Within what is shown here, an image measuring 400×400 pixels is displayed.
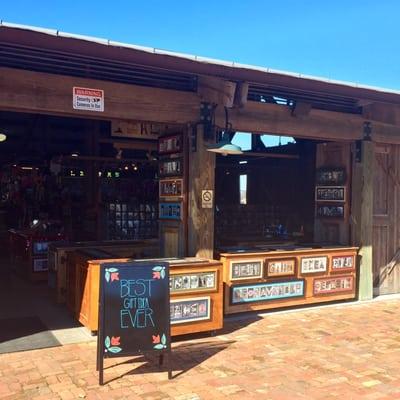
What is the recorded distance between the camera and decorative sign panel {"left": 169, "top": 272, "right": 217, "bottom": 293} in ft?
20.0

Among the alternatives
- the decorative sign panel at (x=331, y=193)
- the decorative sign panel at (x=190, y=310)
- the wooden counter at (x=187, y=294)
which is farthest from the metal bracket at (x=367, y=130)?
the decorative sign panel at (x=190, y=310)

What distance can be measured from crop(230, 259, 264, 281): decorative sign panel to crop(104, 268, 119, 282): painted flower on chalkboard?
2.60 m

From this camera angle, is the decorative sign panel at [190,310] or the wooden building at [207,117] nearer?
the wooden building at [207,117]

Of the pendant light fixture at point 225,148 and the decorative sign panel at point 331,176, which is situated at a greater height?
the pendant light fixture at point 225,148

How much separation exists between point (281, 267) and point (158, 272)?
10.1 feet

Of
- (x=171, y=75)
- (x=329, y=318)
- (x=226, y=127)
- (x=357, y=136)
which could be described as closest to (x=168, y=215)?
(x=226, y=127)

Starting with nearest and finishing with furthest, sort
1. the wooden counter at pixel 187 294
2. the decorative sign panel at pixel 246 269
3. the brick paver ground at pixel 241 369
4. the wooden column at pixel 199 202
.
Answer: the brick paver ground at pixel 241 369
the wooden counter at pixel 187 294
the wooden column at pixel 199 202
the decorative sign panel at pixel 246 269

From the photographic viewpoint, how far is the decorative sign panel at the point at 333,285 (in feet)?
26.5

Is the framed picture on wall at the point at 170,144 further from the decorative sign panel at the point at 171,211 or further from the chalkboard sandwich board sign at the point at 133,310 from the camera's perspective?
the chalkboard sandwich board sign at the point at 133,310

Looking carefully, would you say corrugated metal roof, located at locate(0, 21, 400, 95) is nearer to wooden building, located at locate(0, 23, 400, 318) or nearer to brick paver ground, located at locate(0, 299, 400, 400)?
wooden building, located at locate(0, 23, 400, 318)

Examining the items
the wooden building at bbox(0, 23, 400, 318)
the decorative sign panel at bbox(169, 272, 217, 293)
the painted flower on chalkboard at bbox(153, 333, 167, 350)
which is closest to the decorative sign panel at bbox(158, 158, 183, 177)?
the wooden building at bbox(0, 23, 400, 318)

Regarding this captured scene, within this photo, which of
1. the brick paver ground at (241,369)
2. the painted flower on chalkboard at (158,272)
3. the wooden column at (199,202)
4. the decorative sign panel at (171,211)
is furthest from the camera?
the decorative sign panel at (171,211)

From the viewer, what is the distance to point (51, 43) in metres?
5.05

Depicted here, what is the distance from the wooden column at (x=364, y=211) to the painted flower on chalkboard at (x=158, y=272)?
4681mm
